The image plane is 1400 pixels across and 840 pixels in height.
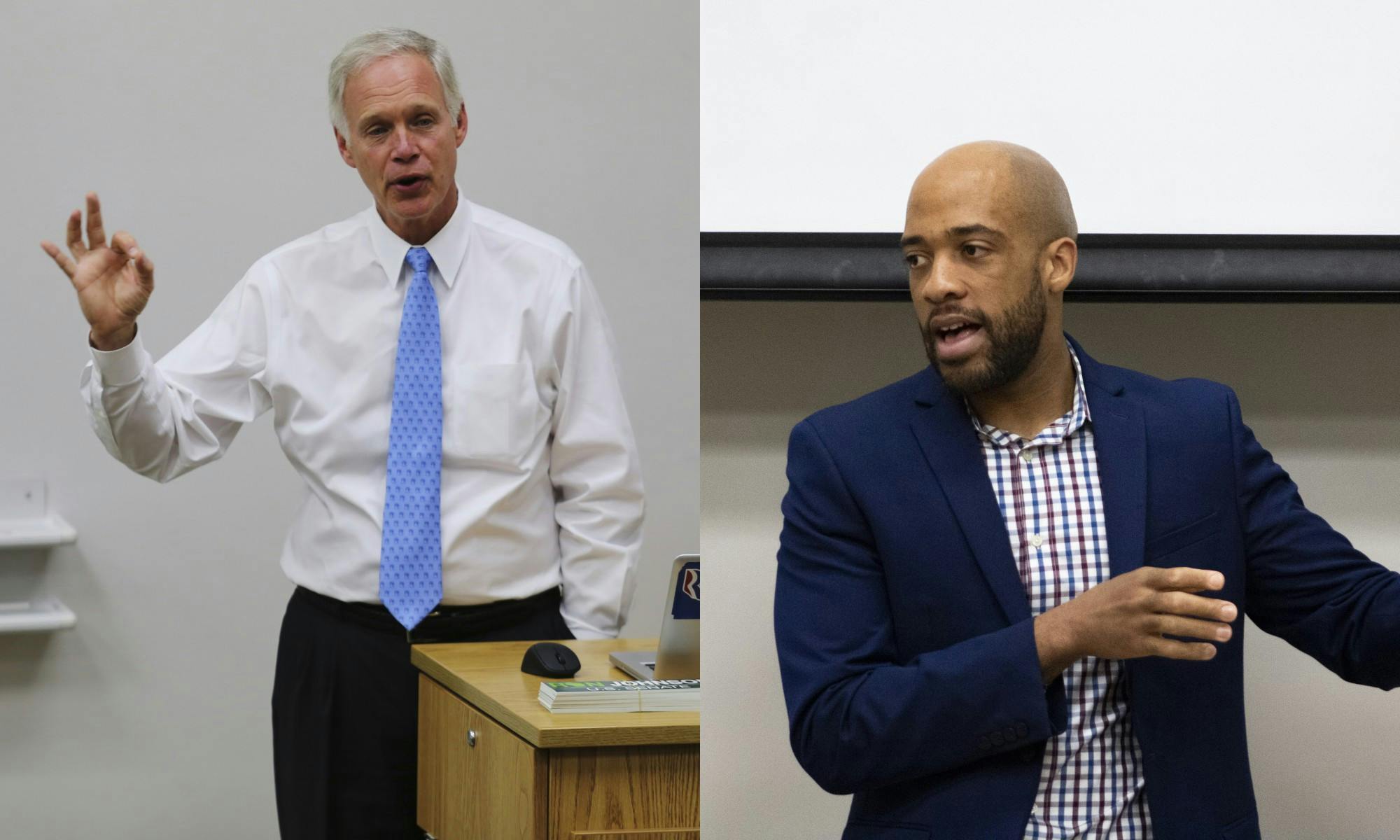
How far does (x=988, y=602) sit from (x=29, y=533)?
98 cm

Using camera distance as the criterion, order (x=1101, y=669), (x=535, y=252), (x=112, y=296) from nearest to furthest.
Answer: (x=1101, y=669) → (x=112, y=296) → (x=535, y=252)

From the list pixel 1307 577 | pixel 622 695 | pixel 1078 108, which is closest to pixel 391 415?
pixel 622 695

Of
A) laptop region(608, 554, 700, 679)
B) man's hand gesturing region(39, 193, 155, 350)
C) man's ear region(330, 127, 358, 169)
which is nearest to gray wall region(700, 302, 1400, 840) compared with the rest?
laptop region(608, 554, 700, 679)

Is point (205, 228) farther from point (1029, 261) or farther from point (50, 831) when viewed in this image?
point (1029, 261)

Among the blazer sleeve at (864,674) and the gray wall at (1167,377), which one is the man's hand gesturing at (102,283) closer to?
the gray wall at (1167,377)

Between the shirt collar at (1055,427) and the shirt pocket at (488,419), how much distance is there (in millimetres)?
467

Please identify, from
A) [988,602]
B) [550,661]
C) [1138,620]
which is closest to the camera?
[1138,620]

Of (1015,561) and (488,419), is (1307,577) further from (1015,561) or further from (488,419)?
(488,419)

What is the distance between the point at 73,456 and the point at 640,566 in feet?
2.04

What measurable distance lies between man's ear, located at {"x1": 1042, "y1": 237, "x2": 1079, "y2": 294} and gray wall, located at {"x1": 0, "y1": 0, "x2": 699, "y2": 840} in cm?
48

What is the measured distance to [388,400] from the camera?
131 centimetres

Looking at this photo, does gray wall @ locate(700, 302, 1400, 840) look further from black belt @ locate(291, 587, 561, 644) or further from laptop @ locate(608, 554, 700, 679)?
black belt @ locate(291, 587, 561, 644)

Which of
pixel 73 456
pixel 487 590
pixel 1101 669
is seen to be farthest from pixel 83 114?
pixel 1101 669

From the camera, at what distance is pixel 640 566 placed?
1.44m
